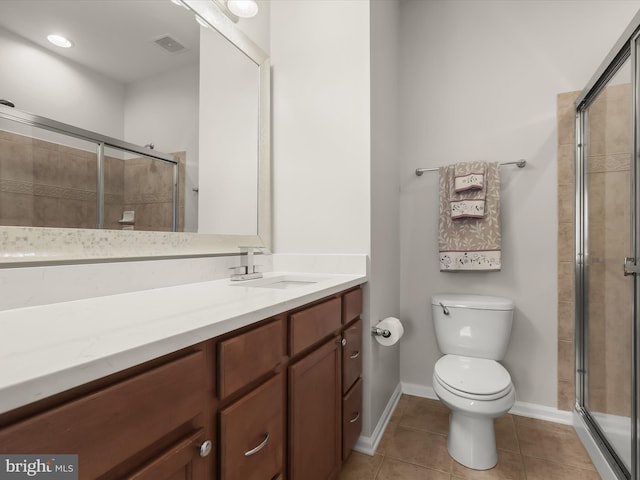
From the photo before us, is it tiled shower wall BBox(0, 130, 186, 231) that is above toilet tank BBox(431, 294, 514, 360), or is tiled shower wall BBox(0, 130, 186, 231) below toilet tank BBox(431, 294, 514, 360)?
above

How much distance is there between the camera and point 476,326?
5.98 feet

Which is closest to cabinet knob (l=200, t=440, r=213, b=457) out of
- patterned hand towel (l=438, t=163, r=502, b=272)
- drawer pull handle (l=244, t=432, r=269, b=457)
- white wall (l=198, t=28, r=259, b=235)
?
drawer pull handle (l=244, t=432, r=269, b=457)

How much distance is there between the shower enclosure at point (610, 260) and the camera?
1227 mm

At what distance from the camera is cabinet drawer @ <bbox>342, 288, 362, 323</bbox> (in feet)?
4.51

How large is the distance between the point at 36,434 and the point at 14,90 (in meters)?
0.90

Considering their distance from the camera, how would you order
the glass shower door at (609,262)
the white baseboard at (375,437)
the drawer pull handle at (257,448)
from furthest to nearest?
the white baseboard at (375,437), the glass shower door at (609,262), the drawer pull handle at (257,448)

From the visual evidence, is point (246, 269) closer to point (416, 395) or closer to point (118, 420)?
point (118, 420)

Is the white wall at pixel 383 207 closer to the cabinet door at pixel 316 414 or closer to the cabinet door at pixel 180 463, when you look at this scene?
the cabinet door at pixel 316 414

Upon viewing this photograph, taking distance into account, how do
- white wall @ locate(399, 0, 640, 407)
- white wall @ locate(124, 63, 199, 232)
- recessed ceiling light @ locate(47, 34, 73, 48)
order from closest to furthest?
recessed ceiling light @ locate(47, 34, 73, 48) < white wall @ locate(124, 63, 199, 232) < white wall @ locate(399, 0, 640, 407)

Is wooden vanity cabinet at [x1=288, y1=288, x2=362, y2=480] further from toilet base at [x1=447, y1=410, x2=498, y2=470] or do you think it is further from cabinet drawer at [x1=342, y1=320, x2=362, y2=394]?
toilet base at [x1=447, y1=410, x2=498, y2=470]

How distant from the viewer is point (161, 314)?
773mm

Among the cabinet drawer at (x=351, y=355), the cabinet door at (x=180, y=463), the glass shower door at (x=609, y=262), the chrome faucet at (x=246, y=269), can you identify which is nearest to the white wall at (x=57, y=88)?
the chrome faucet at (x=246, y=269)

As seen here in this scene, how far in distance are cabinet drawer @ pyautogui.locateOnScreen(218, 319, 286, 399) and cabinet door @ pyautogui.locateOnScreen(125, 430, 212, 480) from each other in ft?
0.32

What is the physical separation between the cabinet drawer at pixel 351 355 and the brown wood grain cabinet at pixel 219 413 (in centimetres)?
2
